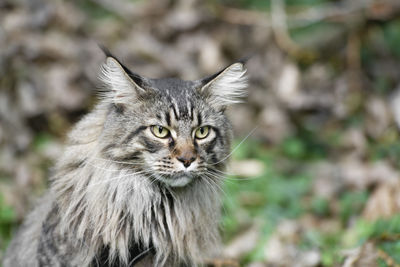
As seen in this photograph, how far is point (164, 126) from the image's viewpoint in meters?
3.55

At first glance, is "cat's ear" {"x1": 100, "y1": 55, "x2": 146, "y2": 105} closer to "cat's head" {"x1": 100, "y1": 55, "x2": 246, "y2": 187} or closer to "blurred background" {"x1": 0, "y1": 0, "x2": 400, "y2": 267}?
"cat's head" {"x1": 100, "y1": 55, "x2": 246, "y2": 187}

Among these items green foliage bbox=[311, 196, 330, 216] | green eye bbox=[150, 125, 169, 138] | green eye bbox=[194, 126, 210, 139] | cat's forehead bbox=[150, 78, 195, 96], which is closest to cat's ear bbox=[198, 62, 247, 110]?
cat's forehead bbox=[150, 78, 195, 96]

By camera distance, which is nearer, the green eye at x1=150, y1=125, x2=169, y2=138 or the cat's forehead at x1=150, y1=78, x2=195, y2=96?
the green eye at x1=150, y1=125, x2=169, y2=138

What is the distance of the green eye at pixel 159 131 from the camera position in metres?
3.55

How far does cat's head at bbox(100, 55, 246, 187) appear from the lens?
345cm

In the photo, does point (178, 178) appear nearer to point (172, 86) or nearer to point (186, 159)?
point (186, 159)

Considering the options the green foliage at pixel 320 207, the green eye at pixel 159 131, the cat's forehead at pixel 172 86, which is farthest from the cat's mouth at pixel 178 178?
the green foliage at pixel 320 207

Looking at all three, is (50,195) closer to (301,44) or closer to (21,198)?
(21,198)

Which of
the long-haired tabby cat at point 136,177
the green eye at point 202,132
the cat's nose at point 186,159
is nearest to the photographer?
the cat's nose at point 186,159

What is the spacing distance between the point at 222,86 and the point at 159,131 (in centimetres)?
70

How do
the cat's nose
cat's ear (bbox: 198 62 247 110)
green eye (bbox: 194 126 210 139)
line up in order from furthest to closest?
cat's ear (bbox: 198 62 247 110) → green eye (bbox: 194 126 210 139) → the cat's nose

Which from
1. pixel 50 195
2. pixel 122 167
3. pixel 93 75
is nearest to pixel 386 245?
pixel 122 167

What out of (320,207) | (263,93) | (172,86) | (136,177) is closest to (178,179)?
A: (136,177)

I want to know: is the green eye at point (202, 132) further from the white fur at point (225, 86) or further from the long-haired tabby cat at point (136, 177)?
the white fur at point (225, 86)
